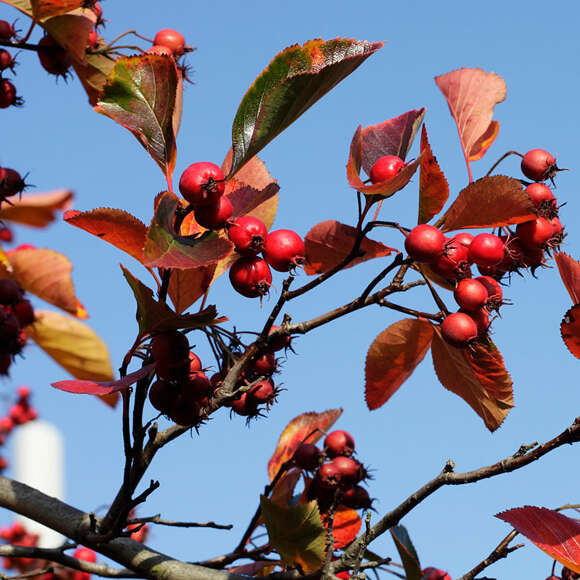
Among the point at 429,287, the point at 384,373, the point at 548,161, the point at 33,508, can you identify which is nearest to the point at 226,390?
the point at 429,287

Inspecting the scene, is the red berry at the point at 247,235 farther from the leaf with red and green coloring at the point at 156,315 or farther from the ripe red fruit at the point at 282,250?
the leaf with red and green coloring at the point at 156,315

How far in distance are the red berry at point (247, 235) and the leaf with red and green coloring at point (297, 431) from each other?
3.44 ft

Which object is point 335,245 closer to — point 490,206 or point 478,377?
point 490,206

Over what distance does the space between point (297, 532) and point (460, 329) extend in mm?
593

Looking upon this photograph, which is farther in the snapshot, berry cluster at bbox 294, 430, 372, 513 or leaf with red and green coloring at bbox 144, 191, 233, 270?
berry cluster at bbox 294, 430, 372, 513

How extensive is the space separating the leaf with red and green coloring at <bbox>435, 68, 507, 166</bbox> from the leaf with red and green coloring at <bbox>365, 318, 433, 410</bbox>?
1.29 feet

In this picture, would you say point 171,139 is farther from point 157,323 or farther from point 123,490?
point 123,490

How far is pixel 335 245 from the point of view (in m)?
1.57

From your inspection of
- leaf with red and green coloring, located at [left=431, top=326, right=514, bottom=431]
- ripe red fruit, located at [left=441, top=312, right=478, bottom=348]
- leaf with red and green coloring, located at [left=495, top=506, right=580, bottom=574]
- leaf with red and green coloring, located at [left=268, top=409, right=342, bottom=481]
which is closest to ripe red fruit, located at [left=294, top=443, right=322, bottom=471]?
leaf with red and green coloring, located at [left=268, top=409, right=342, bottom=481]

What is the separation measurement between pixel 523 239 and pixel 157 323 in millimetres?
715

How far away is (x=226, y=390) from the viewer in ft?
4.73

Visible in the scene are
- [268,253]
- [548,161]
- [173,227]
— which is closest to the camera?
[173,227]

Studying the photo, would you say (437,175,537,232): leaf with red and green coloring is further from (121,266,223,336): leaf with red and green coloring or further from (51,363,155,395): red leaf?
(51,363,155,395): red leaf

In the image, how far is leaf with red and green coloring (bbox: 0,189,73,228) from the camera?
2743 millimetres
